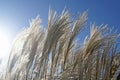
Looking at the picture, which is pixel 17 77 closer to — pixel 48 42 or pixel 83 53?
pixel 48 42

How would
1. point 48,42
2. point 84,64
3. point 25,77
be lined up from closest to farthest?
1. point 48,42
2. point 25,77
3. point 84,64

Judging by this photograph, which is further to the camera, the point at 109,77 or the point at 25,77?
the point at 109,77

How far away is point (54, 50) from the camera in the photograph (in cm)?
581

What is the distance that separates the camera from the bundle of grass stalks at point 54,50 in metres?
5.70

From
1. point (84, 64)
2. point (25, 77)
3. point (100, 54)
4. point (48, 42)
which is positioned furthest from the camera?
point (100, 54)

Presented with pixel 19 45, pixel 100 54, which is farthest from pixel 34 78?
pixel 100 54

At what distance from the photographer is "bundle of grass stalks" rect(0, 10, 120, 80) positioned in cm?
570

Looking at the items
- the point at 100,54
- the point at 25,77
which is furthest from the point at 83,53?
the point at 25,77

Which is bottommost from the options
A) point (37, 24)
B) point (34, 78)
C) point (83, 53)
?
point (34, 78)

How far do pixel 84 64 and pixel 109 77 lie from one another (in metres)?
0.99

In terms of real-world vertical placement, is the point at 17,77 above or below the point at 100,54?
below

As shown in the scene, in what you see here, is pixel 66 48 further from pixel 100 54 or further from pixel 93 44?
pixel 100 54

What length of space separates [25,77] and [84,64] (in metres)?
1.23

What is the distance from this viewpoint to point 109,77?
715 cm
